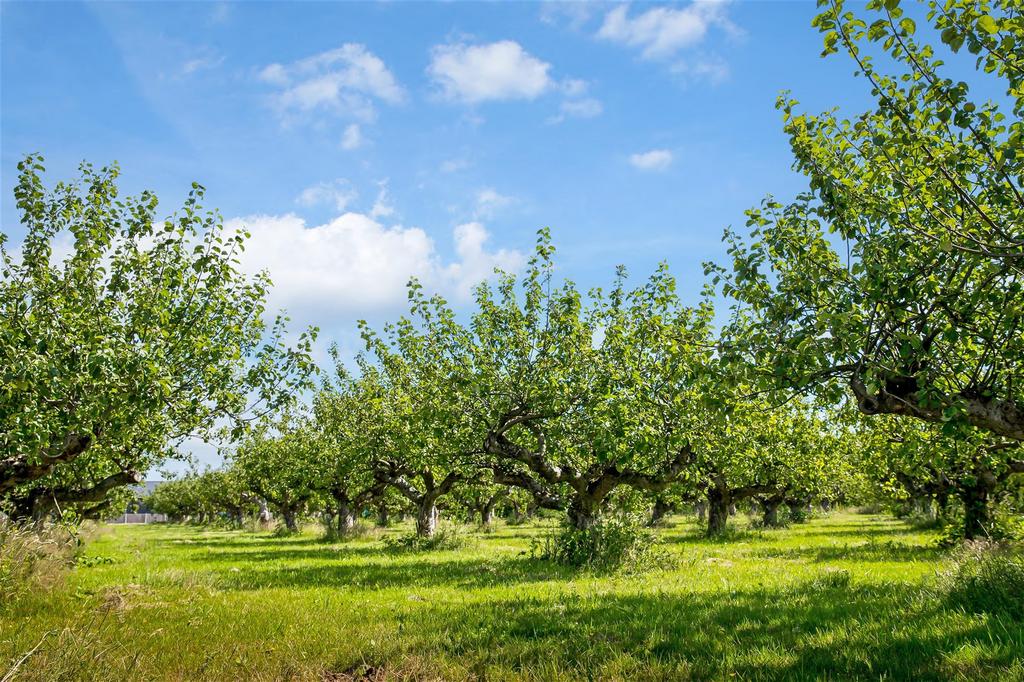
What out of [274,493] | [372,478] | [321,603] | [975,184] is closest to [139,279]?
[321,603]

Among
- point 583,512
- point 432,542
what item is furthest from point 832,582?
point 432,542

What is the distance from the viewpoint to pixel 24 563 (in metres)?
13.2

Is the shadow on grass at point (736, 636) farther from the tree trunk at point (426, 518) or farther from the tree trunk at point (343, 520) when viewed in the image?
the tree trunk at point (343, 520)

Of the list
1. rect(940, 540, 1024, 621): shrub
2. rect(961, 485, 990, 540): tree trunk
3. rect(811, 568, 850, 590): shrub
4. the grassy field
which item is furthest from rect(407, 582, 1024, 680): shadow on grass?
rect(961, 485, 990, 540): tree trunk

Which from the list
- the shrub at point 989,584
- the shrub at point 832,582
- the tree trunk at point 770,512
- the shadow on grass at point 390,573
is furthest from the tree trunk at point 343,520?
the shrub at point 989,584

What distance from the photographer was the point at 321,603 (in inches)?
530

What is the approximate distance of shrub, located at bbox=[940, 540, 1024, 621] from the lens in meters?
10.4

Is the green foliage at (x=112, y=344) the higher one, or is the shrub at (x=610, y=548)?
the green foliage at (x=112, y=344)

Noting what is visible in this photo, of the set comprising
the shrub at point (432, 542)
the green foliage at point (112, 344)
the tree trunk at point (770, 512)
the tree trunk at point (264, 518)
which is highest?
the green foliage at point (112, 344)

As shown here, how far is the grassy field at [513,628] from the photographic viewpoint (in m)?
7.91

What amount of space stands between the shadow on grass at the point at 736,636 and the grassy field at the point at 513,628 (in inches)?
1.5

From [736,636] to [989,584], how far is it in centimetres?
515

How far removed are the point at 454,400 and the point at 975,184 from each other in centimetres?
1555

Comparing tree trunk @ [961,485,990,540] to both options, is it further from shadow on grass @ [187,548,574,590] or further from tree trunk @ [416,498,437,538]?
tree trunk @ [416,498,437,538]
